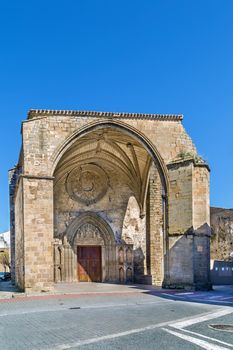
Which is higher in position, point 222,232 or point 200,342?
point 222,232

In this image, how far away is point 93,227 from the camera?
75.9ft

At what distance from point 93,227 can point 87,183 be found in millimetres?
2351

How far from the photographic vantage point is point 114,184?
23.8 m

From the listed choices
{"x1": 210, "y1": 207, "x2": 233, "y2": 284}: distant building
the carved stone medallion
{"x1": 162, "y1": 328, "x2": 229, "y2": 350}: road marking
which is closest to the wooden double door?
the carved stone medallion

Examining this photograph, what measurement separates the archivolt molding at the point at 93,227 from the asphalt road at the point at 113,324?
10.2 metres

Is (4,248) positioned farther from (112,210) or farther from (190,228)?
(190,228)

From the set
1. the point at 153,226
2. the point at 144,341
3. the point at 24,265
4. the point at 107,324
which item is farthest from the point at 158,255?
the point at 144,341

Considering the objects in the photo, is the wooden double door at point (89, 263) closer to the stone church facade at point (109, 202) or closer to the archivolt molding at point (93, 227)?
the stone church facade at point (109, 202)

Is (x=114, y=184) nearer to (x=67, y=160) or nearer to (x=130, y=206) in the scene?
(x=130, y=206)

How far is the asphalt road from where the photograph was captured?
6.28m

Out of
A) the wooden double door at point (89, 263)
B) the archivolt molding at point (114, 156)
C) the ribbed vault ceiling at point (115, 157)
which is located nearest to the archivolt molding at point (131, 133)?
the archivolt molding at point (114, 156)

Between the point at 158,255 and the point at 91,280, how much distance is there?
3.79 m

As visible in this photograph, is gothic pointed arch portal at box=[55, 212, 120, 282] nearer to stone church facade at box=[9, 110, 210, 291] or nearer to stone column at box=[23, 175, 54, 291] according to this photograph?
stone church facade at box=[9, 110, 210, 291]

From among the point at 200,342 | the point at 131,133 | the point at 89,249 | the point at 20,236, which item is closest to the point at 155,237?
the point at 89,249
